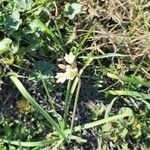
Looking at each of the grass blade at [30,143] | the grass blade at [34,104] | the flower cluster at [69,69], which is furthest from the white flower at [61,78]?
the grass blade at [30,143]

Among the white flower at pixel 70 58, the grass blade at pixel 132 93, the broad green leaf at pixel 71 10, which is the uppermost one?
the broad green leaf at pixel 71 10

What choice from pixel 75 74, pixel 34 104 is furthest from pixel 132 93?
pixel 34 104

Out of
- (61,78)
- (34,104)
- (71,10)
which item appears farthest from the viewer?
(71,10)

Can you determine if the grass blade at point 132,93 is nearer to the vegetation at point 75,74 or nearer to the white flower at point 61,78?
the vegetation at point 75,74

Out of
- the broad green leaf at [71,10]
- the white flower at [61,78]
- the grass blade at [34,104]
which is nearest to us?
the grass blade at [34,104]

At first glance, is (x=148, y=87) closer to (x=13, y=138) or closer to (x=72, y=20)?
(x=72, y=20)

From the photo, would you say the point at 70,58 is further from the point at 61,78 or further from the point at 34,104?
the point at 34,104

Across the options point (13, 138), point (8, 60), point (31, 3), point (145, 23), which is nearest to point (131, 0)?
point (145, 23)

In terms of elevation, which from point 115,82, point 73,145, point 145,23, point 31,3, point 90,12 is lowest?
point 73,145
